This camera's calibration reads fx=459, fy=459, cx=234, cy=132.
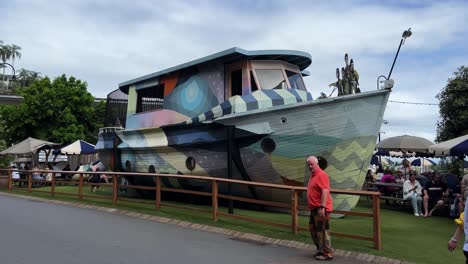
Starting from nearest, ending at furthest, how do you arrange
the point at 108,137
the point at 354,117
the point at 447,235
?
the point at 447,235, the point at 354,117, the point at 108,137

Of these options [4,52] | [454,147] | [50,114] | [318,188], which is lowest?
[318,188]

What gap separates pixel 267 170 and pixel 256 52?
2.86 metres

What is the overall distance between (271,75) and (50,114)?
65.1ft

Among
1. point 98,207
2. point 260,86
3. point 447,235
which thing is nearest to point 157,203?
point 98,207

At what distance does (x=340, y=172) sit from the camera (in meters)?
10.2

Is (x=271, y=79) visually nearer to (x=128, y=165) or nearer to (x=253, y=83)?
(x=253, y=83)

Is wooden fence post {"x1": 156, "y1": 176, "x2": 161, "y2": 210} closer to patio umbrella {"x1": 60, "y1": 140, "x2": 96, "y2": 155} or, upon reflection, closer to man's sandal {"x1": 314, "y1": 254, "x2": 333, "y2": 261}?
man's sandal {"x1": 314, "y1": 254, "x2": 333, "y2": 261}

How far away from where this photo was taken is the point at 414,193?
1216 cm

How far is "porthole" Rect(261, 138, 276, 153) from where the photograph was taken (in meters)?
10.4

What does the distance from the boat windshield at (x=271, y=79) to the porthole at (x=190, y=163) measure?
2.71m

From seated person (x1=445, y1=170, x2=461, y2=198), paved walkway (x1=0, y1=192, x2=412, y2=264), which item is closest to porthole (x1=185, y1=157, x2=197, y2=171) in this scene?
paved walkway (x1=0, y1=192, x2=412, y2=264)

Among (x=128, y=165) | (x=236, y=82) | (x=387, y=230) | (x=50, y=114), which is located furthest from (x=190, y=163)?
(x=50, y=114)

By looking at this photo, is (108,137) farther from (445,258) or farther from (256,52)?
(445,258)

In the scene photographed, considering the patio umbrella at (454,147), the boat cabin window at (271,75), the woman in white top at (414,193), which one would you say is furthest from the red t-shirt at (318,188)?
the woman in white top at (414,193)
